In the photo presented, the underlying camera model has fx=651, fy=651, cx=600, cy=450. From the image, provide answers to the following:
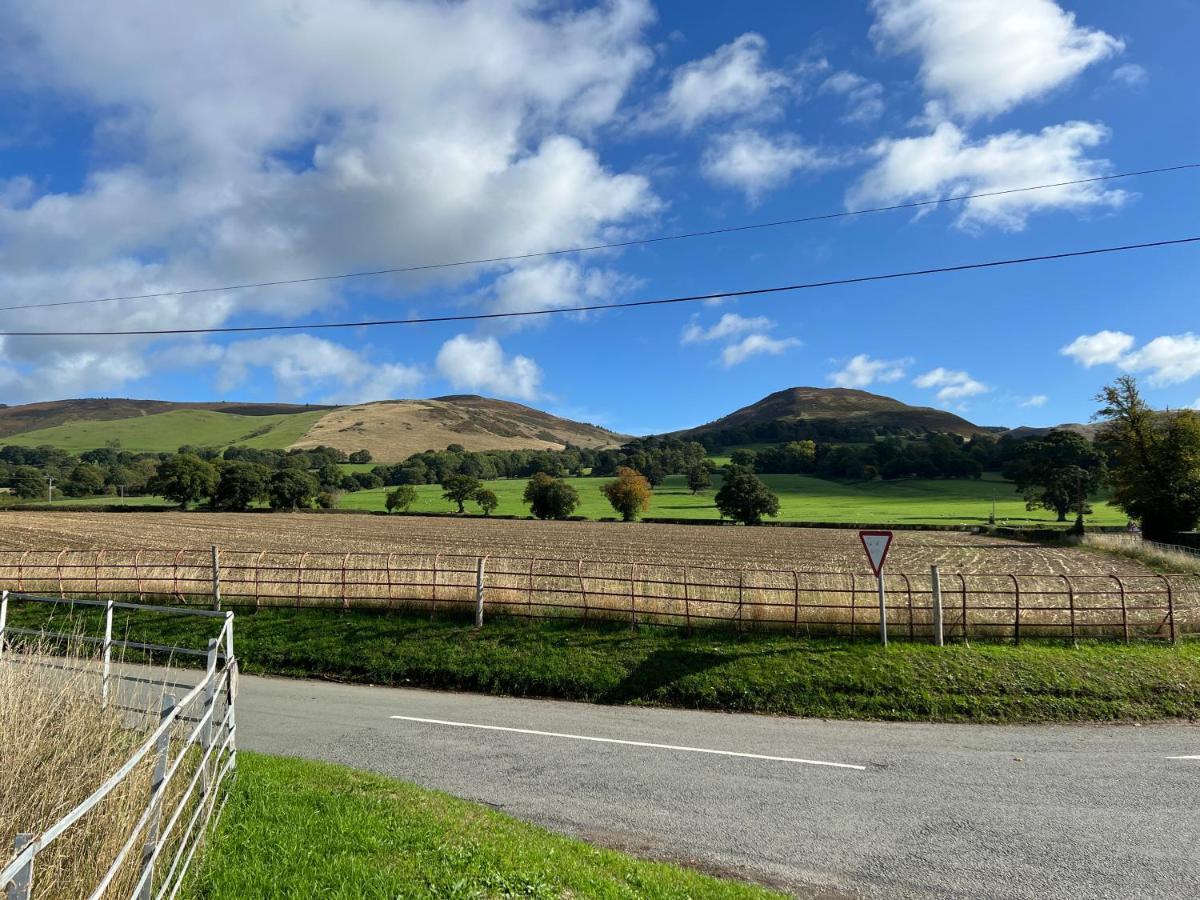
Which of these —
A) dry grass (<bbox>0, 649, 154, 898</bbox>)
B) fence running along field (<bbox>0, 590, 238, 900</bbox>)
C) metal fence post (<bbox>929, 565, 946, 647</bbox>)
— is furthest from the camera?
metal fence post (<bbox>929, 565, 946, 647</bbox>)

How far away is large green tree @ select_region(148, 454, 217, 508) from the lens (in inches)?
3332

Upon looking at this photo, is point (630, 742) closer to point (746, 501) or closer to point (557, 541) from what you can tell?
point (557, 541)

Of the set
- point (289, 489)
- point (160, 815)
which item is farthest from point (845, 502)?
point (160, 815)

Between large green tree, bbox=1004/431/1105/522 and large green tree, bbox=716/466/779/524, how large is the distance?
31328 mm

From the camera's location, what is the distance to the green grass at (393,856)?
446 centimetres

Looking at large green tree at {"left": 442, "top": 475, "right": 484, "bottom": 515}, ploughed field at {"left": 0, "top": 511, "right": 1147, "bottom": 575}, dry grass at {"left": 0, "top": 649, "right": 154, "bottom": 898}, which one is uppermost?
large green tree at {"left": 442, "top": 475, "right": 484, "bottom": 515}

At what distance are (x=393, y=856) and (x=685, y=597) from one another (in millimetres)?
10762

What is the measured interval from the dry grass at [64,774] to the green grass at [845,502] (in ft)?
254

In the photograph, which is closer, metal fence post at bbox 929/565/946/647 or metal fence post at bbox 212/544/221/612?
metal fence post at bbox 929/565/946/647

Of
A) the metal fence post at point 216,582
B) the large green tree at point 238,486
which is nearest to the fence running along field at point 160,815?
the metal fence post at point 216,582

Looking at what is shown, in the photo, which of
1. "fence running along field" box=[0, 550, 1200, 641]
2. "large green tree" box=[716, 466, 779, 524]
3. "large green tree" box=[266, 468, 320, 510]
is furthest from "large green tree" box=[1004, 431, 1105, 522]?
"large green tree" box=[266, 468, 320, 510]

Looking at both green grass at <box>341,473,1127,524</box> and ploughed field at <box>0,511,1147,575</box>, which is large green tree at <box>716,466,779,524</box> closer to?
green grass at <box>341,473,1127,524</box>

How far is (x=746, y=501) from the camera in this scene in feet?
263

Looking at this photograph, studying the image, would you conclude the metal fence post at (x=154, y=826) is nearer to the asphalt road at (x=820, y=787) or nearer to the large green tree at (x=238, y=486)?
the asphalt road at (x=820, y=787)
